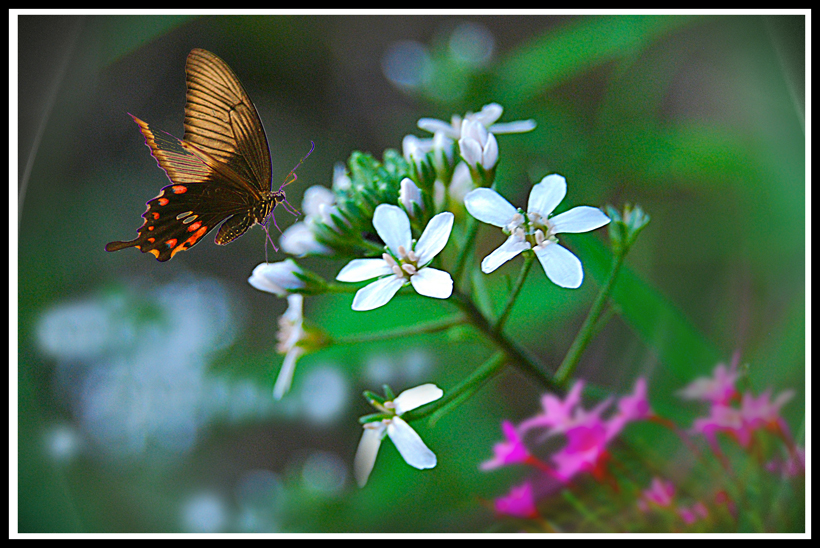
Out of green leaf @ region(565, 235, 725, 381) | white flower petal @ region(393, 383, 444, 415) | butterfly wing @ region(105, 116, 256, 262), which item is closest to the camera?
white flower petal @ region(393, 383, 444, 415)

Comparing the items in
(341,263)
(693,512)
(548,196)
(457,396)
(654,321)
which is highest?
(548,196)

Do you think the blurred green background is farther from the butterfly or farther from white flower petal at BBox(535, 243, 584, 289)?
white flower petal at BBox(535, 243, 584, 289)

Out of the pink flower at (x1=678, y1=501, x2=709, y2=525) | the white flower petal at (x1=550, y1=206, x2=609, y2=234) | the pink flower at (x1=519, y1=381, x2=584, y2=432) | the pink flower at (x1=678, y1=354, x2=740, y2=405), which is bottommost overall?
the pink flower at (x1=678, y1=501, x2=709, y2=525)

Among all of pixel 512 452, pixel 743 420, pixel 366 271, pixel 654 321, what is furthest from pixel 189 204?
pixel 743 420

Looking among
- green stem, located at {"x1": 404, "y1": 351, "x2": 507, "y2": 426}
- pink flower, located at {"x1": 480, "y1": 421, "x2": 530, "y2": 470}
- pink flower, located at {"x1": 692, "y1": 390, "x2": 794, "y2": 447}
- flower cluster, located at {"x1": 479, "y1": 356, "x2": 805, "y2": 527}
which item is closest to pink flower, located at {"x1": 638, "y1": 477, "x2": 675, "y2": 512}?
flower cluster, located at {"x1": 479, "y1": 356, "x2": 805, "y2": 527}

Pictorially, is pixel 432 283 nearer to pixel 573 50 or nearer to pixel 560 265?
pixel 560 265
